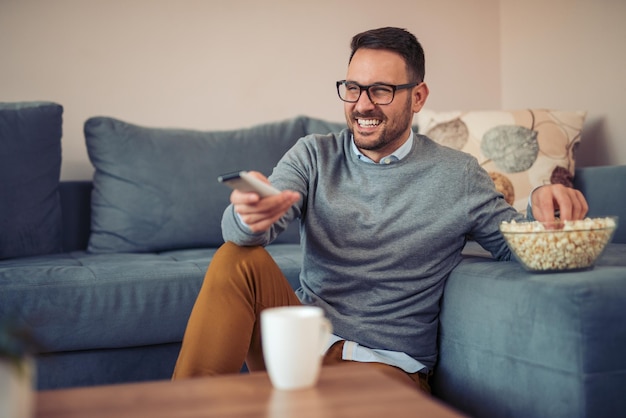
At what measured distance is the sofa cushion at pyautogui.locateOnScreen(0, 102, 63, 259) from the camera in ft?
7.39

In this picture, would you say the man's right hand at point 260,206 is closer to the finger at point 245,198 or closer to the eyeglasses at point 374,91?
the finger at point 245,198

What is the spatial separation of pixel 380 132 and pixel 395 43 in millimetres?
237

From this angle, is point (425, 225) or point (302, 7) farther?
point (302, 7)

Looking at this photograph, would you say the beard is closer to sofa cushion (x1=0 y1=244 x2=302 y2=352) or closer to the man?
the man

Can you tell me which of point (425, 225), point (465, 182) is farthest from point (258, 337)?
point (465, 182)

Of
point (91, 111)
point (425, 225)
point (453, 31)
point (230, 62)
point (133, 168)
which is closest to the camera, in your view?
point (425, 225)

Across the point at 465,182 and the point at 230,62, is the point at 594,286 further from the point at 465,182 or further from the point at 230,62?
the point at 230,62

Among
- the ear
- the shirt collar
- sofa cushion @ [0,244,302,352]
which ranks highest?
the ear

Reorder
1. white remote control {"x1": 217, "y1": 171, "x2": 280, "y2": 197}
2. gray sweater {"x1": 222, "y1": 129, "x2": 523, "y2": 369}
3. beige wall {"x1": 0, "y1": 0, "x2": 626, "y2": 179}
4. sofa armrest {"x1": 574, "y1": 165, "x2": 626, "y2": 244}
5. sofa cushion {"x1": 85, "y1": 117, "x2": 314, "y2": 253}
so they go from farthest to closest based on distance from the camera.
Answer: beige wall {"x1": 0, "y1": 0, "x2": 626, "y2": 179} → sofa cushion {"x1": 85, "y1": 117, "x2": 314, "y2": 253} → sofa armrest {"x1": 574, "y1": 165, "x2": 626, "y2": 244} → gray sweater {"x1": 222, "y1": 129, "x2": 523, "y2": 369} → white remote control {"x1": 217, "y1": 171, "x2": 280, "y2": 197}

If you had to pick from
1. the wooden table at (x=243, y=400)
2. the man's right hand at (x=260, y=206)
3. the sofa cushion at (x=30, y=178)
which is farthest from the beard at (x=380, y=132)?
the sofa cushion at (x=30, y=178)

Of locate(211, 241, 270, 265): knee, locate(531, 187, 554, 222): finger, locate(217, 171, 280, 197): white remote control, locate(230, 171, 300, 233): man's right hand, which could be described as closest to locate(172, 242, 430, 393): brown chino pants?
locate(211, 241, 270, 265): knee

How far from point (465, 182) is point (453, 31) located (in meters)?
1.81

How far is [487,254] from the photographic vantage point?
1.74m

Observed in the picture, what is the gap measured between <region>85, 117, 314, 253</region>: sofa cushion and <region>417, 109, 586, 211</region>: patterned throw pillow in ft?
2.22
